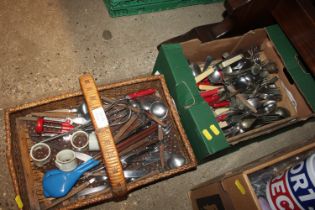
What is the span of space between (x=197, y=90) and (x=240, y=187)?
428 millimetres

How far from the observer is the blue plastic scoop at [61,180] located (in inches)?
37.9

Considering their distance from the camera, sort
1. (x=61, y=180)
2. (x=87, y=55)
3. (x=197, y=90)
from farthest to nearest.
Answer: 1. (x=87, y=55)
2. (x=197, y=90)
3. (x=61, y=180)

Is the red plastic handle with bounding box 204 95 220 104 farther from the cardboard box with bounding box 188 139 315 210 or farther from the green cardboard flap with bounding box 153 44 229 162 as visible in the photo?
the cardboard box with bounding box 188 139 315 210

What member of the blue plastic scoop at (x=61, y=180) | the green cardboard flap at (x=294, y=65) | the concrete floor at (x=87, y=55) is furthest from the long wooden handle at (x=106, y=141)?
the green cardboard flap at (x=294, y=65)

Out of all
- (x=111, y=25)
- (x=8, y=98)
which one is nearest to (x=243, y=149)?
(x=111, y=25)

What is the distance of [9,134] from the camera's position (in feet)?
2.95

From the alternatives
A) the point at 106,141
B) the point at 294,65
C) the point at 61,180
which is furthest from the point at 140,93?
the point at 294,65

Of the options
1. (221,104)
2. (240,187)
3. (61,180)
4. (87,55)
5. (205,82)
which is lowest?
(240,187)

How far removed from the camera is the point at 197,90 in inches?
42.4

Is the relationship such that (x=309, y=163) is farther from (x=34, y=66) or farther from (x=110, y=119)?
(x=34, y=66)

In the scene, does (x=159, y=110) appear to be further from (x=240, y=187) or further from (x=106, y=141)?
(x=240, y=187)

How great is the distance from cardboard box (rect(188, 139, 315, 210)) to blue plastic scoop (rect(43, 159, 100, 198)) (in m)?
0.48

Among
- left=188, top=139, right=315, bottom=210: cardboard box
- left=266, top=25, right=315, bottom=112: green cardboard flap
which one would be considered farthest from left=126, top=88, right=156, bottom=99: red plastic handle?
left=266, top=25, right=315, bottom=112: green cardboard flap

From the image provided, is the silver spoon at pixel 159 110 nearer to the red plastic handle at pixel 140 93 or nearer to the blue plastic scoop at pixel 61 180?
the red plastic handle at pixel 140 93
